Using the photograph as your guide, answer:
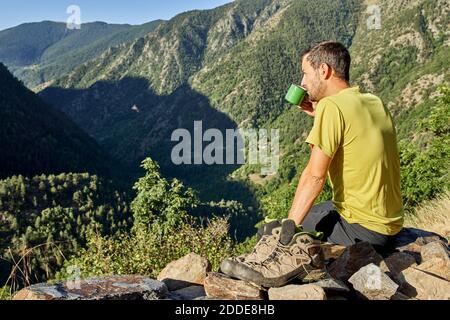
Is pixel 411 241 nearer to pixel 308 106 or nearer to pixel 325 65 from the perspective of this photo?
pixel 308 106

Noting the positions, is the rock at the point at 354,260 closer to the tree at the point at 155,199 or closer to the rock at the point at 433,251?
the rock at the point at 433,251

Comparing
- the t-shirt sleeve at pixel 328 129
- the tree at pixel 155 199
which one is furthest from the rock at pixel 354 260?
the tree at pixel 155 199

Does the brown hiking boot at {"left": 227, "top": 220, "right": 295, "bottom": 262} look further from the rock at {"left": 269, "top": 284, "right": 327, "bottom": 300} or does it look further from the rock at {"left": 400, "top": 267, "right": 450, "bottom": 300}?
the rock at {"left": 400, "top": 267, "right": 450, "bottom": 300}

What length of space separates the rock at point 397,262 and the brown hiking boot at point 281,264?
1.01 meters

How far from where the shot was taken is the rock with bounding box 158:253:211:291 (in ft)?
20.0

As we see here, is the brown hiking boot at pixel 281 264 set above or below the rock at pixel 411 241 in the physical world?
above

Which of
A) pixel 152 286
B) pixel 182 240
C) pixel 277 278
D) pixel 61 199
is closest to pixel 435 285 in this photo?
pixel 277 278

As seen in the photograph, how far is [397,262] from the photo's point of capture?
584 cm

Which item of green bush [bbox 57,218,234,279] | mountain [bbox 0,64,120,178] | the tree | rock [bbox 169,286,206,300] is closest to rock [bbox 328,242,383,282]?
rock [bbox 169,286,206,300]

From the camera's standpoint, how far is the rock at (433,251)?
19.0 feet

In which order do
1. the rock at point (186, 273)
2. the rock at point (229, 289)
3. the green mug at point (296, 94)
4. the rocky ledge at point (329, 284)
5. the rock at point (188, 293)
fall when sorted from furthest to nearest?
1. the green mug at point (296, 94)
2. the rock at point (186, 273)
3. the rock at point (188, 293)
4. the rock at point (229, 289)
5. the rocky ledge at point (329, 284)

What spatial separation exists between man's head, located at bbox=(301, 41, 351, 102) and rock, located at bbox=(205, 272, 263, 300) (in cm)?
247

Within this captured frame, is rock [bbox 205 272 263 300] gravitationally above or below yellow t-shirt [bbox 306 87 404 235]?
below
